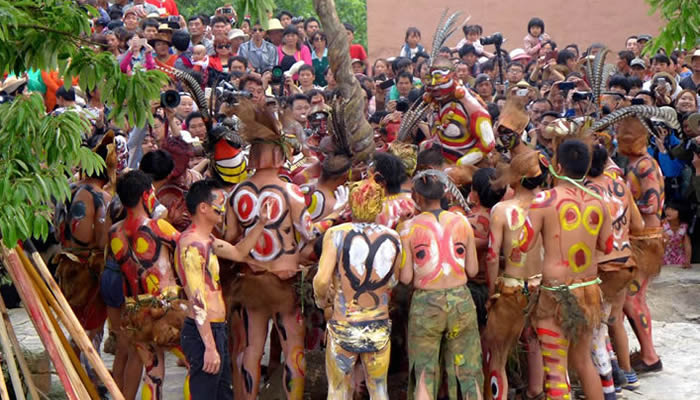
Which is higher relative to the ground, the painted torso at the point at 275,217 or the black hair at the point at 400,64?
the black hair at the point at 400,64

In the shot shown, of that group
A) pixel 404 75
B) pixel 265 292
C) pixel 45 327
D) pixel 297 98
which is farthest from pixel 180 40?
pixel 45 327

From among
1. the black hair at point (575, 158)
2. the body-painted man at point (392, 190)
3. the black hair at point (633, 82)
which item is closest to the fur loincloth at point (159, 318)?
the body-painted man at point (392, 190)

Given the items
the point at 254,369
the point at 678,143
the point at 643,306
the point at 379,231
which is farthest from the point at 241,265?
the point at 678,143

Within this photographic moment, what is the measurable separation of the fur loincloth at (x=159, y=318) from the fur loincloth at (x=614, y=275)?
10.9 ft

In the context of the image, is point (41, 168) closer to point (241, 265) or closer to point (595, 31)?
point (241, 265)

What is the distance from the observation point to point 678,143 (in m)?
11.0

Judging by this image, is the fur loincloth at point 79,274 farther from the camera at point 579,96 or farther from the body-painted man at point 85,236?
the camera at point 579,96

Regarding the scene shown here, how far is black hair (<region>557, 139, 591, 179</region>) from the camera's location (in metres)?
7.15

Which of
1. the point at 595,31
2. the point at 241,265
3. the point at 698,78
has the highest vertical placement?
the point at 595,31

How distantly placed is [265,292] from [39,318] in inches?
64.6

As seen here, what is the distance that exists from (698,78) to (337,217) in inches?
280

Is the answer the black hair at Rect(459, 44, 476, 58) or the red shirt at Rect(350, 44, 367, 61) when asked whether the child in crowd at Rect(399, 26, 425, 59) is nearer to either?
the red shirt at Rect(350, 44, 367, 61)

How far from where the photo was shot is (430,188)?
691 centimetres

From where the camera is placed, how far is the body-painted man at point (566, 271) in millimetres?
7043
